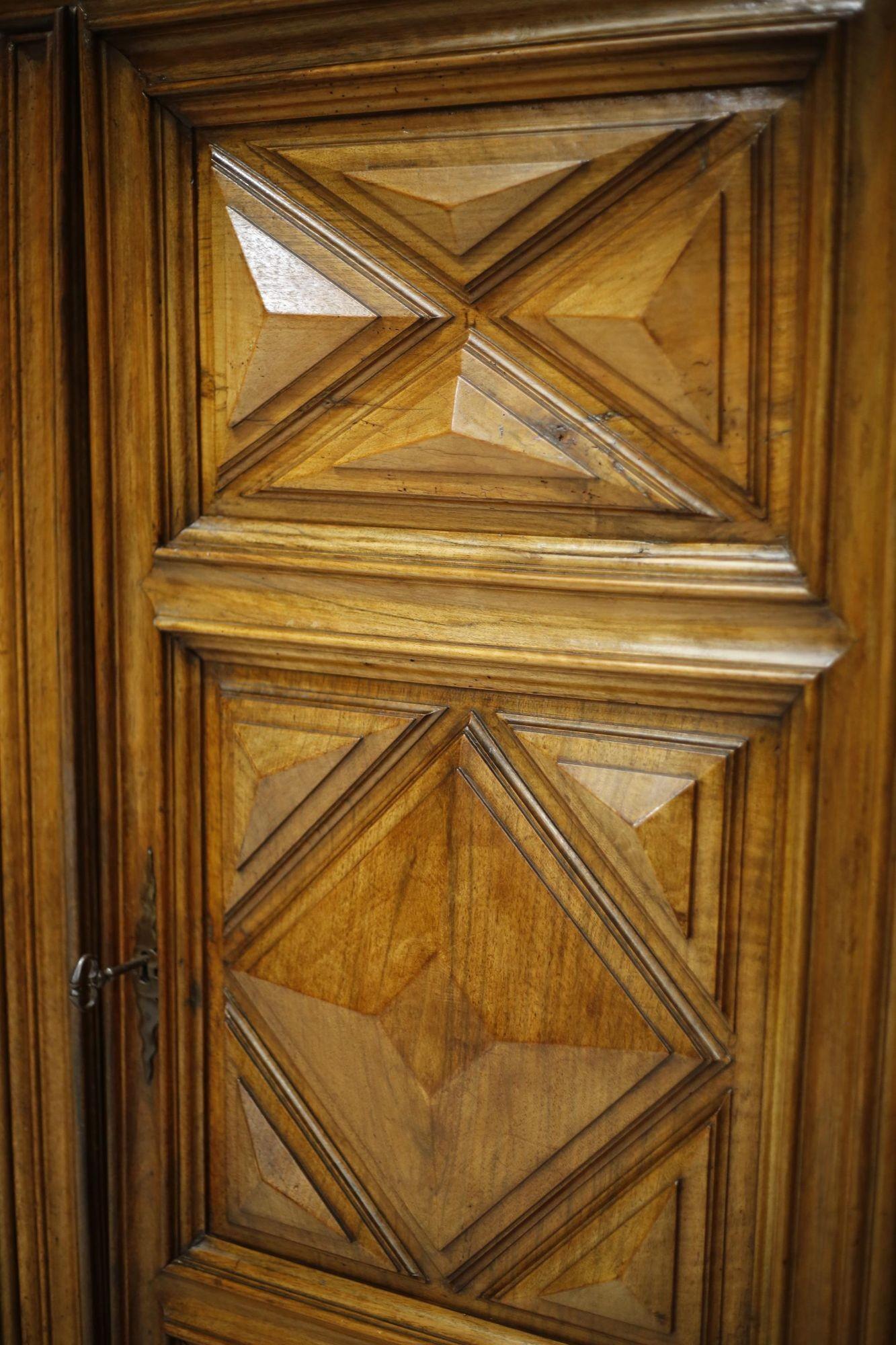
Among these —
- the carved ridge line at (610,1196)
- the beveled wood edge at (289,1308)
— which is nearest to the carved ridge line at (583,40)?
the carved ridge line at (610,1196)

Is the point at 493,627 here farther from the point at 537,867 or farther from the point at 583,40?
the point at 583,40

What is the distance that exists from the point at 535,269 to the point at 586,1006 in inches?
24.9

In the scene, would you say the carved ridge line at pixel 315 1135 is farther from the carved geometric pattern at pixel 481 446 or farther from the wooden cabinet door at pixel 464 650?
the carved geometric pattern at pixel 481 446

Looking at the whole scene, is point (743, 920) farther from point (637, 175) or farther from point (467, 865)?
point (637, 175)

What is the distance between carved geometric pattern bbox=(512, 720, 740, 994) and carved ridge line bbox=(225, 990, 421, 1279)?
41 centimetres

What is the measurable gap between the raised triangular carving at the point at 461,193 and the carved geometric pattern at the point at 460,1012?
1.41 feet

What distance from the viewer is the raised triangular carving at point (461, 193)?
95 cm

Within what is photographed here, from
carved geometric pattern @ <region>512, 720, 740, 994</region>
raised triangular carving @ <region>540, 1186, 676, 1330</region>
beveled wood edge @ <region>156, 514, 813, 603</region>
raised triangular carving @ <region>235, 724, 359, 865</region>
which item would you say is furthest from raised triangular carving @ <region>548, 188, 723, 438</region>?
raised triangular carving @ <region>540, 1186, 676, 1330</region>

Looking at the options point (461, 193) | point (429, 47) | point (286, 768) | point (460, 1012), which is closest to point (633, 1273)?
point (460, 1012)

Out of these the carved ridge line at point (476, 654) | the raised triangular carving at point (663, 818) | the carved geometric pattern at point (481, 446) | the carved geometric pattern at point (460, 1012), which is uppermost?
the carved geometric pattern at point (481, 446)

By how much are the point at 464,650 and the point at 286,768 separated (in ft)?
0.74

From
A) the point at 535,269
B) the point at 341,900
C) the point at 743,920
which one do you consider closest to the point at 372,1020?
the point at 341,900

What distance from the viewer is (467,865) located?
1047mm

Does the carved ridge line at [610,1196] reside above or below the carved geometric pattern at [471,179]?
below
